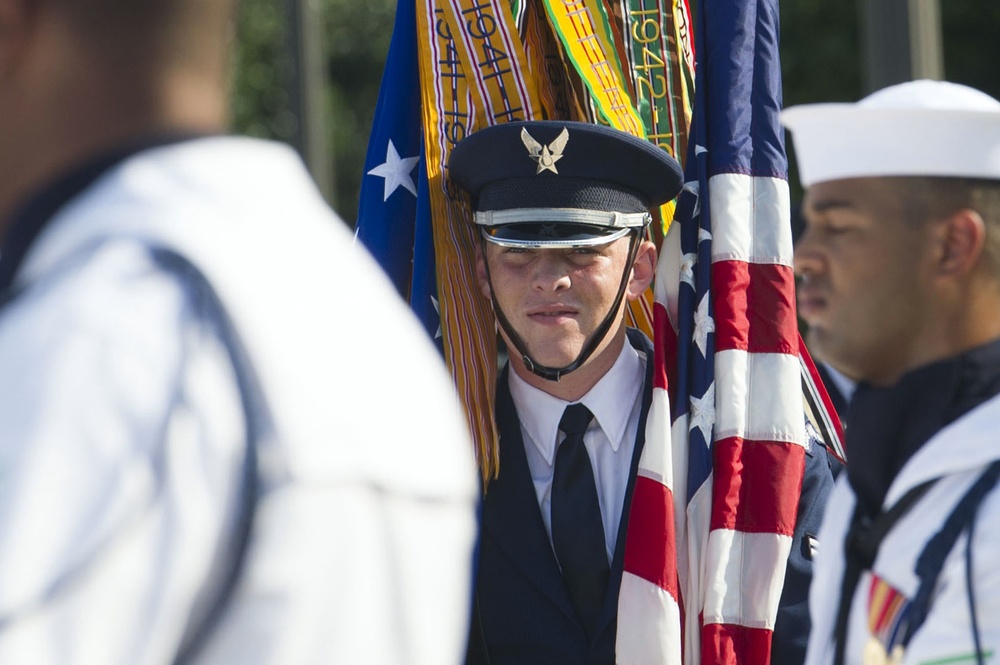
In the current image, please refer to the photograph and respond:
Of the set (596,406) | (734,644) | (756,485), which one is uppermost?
(596,406)

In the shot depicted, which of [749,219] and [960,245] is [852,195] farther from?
[749,219]

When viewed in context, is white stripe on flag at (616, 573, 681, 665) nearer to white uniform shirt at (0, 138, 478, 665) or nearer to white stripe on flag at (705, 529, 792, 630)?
white stripe on flag at (705, 529, 792, 630)

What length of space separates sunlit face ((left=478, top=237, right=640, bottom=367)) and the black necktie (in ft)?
0.69

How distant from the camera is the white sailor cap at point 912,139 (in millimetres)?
1934

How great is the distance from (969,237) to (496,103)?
1.55 meters

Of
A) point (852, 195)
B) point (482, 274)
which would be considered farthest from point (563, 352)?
point (852, 195)

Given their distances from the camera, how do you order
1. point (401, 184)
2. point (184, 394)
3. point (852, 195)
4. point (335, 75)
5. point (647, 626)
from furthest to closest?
point (335, 75)
point (401, 184)
point (647, 626)
point (852, 195)
point (184, 394)

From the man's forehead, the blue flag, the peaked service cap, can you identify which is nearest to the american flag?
the peaked service cap

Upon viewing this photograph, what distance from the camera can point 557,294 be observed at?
2.94m

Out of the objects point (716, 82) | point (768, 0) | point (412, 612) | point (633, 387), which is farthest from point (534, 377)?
point (412, 612)

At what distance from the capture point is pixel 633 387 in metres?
3.01

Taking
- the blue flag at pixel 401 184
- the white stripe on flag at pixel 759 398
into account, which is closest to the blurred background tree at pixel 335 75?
the blue flag at pixel 401 184

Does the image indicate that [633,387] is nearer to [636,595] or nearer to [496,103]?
→ [636,595]

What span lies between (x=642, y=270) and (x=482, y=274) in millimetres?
351
